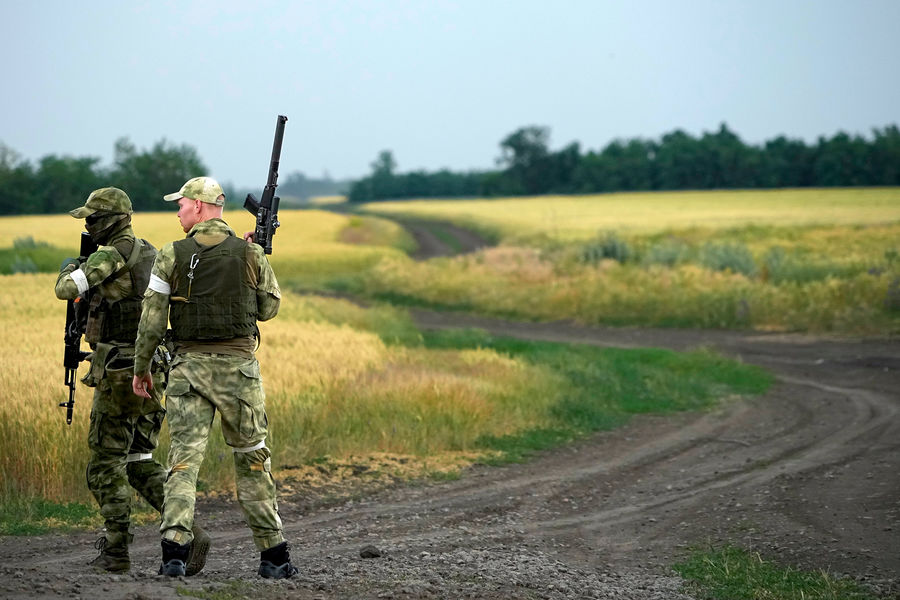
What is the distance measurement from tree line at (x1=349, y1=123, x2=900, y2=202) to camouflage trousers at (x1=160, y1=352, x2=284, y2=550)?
245 feet

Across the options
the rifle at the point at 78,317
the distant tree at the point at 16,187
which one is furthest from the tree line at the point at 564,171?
the rifle at the point at 78,317

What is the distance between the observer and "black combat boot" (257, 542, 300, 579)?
6117 mm

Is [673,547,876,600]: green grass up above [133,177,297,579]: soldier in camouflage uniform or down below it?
below

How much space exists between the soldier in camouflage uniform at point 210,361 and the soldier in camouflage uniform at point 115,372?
0.47 meters

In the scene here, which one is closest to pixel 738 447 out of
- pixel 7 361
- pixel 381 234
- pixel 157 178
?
pixel 7 361

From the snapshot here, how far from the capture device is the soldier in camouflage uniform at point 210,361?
613 centimetres

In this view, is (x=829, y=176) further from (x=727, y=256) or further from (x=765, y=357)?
(x=765, y=357)

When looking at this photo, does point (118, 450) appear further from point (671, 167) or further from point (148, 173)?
point (671, 167)

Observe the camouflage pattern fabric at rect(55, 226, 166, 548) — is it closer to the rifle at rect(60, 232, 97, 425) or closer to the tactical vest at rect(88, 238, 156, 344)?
the tactical vest at rect(88, 238, 156, 344)

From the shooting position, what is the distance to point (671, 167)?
303 feet

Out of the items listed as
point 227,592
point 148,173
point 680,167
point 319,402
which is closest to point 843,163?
point 680,167

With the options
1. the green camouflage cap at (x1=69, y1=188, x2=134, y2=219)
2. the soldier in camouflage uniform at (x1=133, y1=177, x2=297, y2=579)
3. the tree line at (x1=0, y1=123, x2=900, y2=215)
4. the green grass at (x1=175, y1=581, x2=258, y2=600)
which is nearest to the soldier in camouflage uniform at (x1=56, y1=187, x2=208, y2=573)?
the green camouflage cap at (x1=69, y1=188, x2=134, y2=219)

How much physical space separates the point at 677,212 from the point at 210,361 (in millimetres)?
57187

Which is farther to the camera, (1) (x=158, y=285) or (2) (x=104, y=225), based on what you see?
(2) (x=104, y=225)
